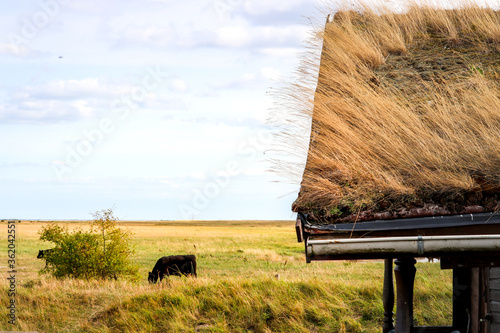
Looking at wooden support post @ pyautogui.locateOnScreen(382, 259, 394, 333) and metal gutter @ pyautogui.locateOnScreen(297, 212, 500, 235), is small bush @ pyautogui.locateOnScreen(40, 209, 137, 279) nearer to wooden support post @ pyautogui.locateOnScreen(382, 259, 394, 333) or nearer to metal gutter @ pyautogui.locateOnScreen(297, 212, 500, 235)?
wooden support post @ pyautogui.locateOnScreen(382, 259, 394, 333)

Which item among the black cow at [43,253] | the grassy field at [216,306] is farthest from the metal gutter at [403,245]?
the black cow at [43,253]

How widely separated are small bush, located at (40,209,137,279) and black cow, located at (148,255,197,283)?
1286 mm

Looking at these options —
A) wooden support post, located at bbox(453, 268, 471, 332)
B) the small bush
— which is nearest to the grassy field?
the small bush

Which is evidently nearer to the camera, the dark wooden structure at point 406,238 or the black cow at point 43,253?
the dark wooden structure at point 406,238

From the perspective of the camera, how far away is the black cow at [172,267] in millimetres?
17234

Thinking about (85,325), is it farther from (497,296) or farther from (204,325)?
(497,296)

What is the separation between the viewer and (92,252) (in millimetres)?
16094

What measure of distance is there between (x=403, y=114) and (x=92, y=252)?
13730mm

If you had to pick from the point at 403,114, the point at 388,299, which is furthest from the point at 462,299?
the point at 403,114

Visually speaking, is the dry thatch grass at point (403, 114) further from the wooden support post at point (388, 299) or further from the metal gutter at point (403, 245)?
the wooden support post at point (388, 299)

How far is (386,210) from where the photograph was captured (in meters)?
3.56

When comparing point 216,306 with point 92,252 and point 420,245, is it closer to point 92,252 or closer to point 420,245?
point 92,252

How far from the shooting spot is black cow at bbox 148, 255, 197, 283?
17.2 m

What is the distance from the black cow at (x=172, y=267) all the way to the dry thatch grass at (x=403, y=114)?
40.2 feet
